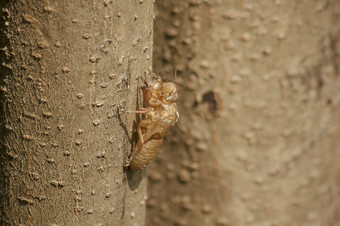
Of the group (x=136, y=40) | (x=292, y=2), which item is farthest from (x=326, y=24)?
(x=136, y=40)

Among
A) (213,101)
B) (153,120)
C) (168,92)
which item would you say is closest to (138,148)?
(153,120)

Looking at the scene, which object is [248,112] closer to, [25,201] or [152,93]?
[152,93]

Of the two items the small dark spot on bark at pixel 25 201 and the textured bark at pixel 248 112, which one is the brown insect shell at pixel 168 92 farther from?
the small dark spot on bark at pixel 25 201

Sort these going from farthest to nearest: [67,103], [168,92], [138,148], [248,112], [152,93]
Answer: [248,112] → [168,92] → [152,93] → [138,148] → [67,103]

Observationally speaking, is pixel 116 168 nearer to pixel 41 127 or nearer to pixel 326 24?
pixel 41 127

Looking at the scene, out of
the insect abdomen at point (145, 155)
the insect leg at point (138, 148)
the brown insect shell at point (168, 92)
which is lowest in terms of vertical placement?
the insect abdomen at point (145, 155)

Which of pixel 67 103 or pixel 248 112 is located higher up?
pixel 67 103

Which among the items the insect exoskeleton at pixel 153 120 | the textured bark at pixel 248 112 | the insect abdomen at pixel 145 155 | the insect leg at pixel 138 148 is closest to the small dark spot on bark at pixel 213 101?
the textured bark at pixel 248 112
